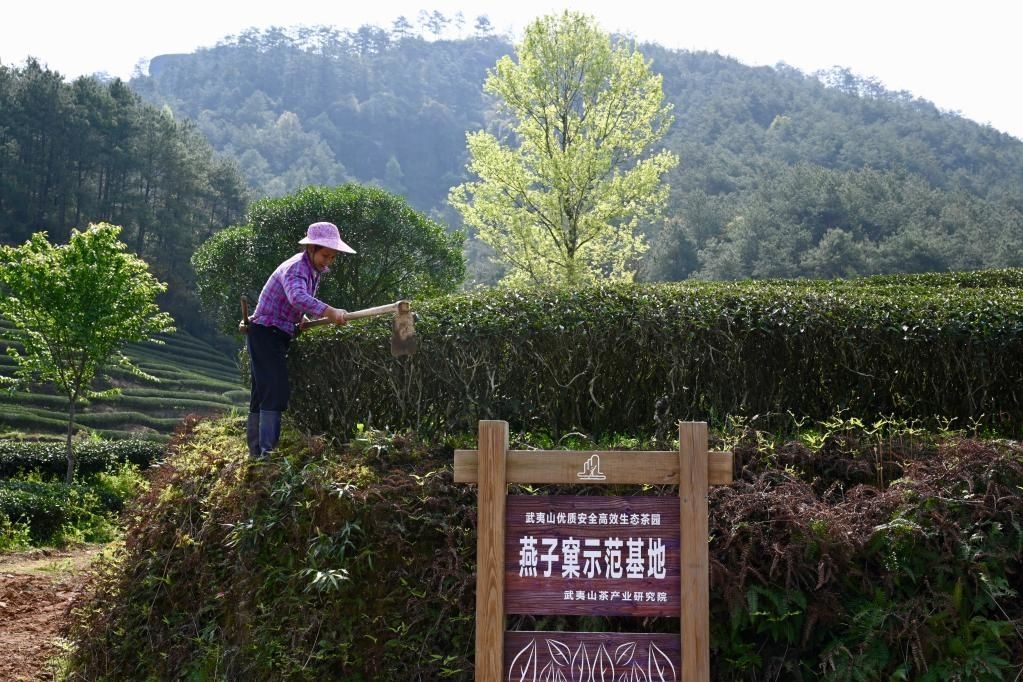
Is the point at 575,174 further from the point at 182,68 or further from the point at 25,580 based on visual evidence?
the point at 182,68

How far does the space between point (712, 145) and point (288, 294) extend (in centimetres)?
6258

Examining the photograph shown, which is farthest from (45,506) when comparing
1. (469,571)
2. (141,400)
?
(141,400)

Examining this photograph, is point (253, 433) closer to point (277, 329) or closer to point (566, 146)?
point (277, 329)

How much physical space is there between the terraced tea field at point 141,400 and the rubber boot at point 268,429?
54.4 ft

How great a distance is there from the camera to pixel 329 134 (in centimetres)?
9762

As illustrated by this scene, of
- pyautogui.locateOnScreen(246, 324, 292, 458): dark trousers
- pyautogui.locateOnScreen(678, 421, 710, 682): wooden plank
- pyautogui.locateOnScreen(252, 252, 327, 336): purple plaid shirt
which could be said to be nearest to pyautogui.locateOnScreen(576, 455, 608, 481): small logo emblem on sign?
pyautogui.locateOnScreen(678, 421, 710, 682): wooden plank

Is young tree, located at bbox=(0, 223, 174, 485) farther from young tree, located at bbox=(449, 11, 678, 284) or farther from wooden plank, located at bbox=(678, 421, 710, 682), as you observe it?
wooden plank, located at bbox=(678, 421, 710, 682)

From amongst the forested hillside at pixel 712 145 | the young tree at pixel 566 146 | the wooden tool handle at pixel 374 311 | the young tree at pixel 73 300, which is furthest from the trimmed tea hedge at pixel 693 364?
the forested hillside at pixel 712 145

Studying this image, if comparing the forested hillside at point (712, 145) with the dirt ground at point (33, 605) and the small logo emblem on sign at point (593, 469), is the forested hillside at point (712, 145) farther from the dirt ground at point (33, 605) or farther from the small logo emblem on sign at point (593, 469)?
the small logo emblem on sign at point (593, 469)

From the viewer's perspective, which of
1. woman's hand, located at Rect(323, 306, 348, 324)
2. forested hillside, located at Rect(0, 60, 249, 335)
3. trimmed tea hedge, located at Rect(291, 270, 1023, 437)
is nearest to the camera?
woman's hand, located at Rect(323, 306, 348, 324)

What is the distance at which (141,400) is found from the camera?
29016 mm

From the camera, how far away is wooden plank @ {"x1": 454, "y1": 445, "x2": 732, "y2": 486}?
3.69 meters

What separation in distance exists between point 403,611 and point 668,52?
309ft

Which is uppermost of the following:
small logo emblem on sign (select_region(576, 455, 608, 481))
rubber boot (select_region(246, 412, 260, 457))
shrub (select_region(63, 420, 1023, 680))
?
rubber boot (select_region(246, 412, 260, 457))
